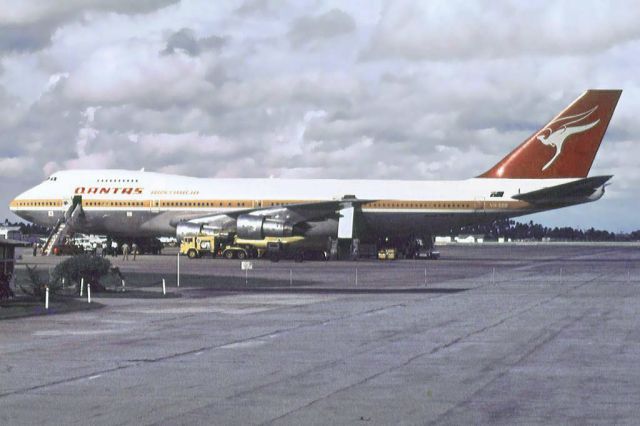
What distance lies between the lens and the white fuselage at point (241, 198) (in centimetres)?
6894

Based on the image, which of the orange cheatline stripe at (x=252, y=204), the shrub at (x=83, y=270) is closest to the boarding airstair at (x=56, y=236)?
the orange cheatline stripe at (x=252, y=204)

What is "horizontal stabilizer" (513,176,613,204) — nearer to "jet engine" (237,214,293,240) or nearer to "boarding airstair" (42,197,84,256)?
"jet engine" (237,214,293,240)

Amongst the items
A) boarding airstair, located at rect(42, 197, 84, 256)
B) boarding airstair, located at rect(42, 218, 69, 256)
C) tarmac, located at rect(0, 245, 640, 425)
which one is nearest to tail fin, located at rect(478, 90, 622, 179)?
boarding airstair, located at rect(42, 197, 84, 256)

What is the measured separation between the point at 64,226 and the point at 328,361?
59451mm

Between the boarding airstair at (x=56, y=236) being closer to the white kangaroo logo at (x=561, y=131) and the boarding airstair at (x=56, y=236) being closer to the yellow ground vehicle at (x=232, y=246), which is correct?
the yellow ground vehicle at (x=232, y=246)

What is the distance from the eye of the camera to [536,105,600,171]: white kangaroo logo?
224ft

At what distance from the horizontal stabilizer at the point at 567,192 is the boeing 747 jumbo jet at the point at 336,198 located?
3.1 inches

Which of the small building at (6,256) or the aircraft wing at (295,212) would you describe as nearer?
the small building at (6,256)

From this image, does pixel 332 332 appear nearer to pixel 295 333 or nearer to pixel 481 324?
pixel 295 333

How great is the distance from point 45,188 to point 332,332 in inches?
2252

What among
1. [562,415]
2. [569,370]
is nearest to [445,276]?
[569,370]

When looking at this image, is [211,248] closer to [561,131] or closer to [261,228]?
[261,228]

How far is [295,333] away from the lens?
2117 centimetres

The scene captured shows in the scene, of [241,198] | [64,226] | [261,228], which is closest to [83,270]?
[261,228]
